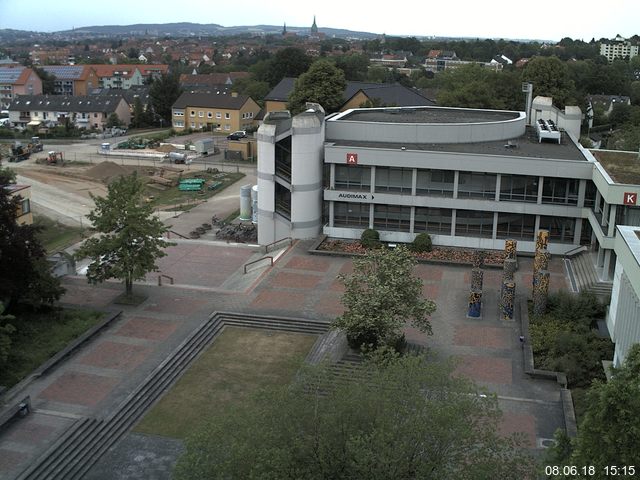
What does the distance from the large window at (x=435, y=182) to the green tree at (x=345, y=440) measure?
87.3 feet

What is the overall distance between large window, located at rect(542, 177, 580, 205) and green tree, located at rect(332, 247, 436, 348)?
50.4 feet

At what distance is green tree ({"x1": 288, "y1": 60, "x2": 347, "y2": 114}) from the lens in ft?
270

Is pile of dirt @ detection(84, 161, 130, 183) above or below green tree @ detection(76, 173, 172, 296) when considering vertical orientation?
below

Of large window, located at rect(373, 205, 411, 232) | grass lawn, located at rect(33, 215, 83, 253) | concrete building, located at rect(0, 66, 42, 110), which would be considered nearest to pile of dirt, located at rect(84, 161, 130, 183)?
grass lawn, located at rect(33, 215, 83, 253)

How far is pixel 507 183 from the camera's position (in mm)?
41469

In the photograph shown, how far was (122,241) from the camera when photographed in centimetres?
3278

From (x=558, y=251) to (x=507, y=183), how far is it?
493 centimetres

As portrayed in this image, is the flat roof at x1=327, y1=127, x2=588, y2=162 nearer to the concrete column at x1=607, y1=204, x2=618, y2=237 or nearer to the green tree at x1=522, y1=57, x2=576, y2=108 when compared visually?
the concrete column at x1=607, y1=204, x2=618, y2=237

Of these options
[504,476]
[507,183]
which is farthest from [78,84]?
[504,476]

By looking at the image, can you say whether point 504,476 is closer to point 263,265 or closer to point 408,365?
point 408,365

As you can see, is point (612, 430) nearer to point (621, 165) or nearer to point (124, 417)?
point (124, 417)

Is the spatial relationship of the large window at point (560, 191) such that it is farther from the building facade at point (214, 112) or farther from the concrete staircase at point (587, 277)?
the building facade at point (214, 112)

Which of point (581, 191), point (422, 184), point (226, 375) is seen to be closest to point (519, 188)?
point (581, 191)

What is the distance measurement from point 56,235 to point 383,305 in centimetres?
3124
